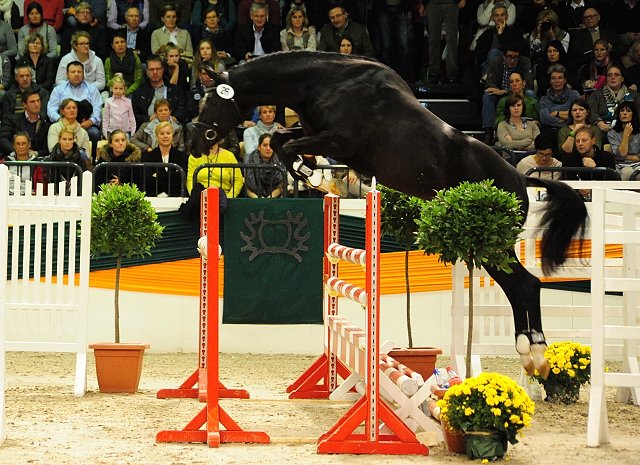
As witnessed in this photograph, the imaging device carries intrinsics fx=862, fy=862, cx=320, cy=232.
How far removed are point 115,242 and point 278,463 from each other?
2.76m

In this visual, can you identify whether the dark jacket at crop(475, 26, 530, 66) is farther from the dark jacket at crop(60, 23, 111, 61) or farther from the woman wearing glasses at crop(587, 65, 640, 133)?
the dark jacket at crop(60, 23, 111, 61)

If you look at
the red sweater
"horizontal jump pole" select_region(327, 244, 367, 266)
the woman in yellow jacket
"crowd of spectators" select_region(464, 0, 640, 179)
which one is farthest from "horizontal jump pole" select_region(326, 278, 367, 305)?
the red sweater

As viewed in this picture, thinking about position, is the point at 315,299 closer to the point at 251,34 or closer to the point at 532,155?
the point at 532,155

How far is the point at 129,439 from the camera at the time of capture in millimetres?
4312

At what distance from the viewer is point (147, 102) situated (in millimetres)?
9547

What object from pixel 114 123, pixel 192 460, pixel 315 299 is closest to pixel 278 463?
pixel 192 460

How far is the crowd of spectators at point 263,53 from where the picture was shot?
8.74m

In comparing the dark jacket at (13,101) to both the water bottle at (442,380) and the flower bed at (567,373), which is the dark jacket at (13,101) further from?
the water bottle at (442,380)

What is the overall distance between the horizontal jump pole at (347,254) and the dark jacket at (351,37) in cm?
551

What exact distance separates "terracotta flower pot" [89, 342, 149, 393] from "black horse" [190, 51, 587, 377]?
1.52 m

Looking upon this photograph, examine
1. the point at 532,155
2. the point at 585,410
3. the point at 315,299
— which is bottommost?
the point at 585,410

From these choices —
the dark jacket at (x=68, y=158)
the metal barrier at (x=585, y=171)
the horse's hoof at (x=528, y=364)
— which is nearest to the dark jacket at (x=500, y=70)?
the metal barrier at (x=585, y=171)

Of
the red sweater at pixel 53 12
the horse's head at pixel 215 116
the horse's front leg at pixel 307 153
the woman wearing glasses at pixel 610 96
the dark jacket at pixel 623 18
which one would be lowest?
the horse's front leg at pixel 307 153

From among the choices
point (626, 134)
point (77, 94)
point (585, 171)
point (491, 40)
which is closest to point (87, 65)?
point (77, 94)
